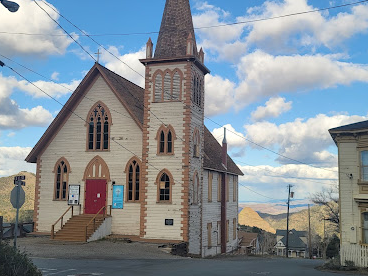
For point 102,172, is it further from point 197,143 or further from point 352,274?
point 352,274

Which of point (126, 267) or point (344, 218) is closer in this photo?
point (126, 267)

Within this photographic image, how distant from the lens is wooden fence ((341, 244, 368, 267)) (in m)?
20.8

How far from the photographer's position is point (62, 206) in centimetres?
3141

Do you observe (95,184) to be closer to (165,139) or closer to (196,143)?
(165,139)

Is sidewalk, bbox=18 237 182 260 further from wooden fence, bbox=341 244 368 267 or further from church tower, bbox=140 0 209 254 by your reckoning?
wooden fence, bbox=341 244 368 267

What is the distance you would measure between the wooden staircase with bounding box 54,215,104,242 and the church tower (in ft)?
10.5

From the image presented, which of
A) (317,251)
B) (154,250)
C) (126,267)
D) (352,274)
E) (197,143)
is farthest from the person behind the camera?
(317,251)

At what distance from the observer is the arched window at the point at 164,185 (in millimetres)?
28672

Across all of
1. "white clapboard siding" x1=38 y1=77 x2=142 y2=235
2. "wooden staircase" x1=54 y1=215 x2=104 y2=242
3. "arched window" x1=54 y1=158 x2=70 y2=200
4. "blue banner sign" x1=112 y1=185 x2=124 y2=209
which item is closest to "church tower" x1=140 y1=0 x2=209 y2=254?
"white clapboard siding" x1=38 y1=77 x2=142 y2=235

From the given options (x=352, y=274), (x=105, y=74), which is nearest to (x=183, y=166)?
(x=105, y=74)

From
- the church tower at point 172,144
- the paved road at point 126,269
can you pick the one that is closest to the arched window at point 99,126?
the church tower at point 172,144

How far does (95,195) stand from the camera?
101 feet

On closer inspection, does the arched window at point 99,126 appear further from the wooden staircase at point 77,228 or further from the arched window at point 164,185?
the wooden staircase at point 77,228

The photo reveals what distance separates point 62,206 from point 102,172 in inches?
155
